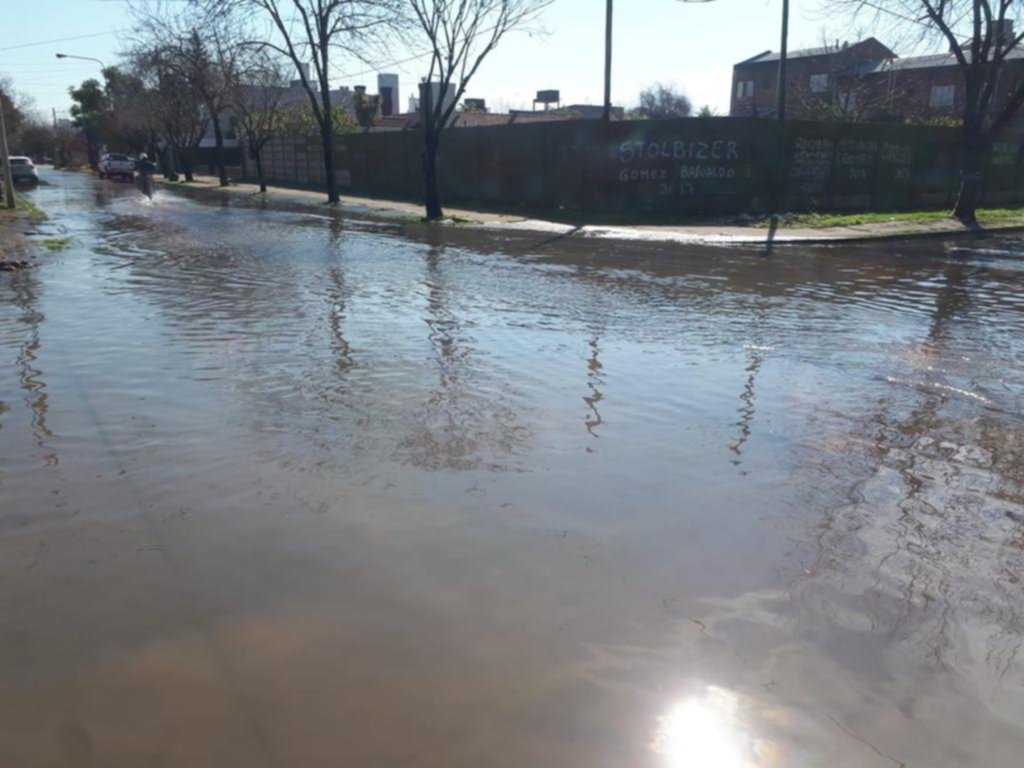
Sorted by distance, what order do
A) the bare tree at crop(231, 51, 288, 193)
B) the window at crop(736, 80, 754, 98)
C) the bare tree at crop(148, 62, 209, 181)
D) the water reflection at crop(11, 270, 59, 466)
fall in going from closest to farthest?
the water reflection at crop(11, 270, 59, 466) < the bare tree at crop(231, 51, 288, 193) < the bare tree at crop(148, 62, 209, 181) < the window at crop(736, 80, 754, 98)

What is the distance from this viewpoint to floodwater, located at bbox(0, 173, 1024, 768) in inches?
120

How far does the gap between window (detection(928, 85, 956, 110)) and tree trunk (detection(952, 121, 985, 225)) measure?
3633cm

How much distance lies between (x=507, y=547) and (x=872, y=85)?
55.8 metres

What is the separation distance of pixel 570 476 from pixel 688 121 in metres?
22.4

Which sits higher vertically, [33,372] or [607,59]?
[607,59]

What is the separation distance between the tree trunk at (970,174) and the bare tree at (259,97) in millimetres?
27565

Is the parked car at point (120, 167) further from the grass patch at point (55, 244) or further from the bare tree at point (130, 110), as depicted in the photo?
the grass patch at point (55, 244)

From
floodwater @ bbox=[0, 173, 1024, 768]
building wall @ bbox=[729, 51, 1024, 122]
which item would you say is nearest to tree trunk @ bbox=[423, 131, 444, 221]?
floodwater @ bbox=[0, 173, 1024, 768]

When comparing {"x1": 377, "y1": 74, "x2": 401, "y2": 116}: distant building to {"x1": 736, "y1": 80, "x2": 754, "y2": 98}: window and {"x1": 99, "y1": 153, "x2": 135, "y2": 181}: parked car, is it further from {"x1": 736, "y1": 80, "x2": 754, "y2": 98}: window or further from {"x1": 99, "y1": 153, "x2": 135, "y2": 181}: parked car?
{"x1": 736, "y1": 80, "x2": 754, "y2": 98}: window

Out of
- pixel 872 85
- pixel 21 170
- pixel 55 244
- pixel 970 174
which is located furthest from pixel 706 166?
pixel 21 170

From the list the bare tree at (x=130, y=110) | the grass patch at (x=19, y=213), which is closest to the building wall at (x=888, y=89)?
the grass patch at (x=19, y=213)

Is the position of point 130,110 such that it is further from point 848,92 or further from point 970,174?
point 970,174

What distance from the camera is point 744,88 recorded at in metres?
74.2

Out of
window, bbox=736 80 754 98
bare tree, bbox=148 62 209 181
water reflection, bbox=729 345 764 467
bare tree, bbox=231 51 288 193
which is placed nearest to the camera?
water reflection, bbox=729 345 764 467
